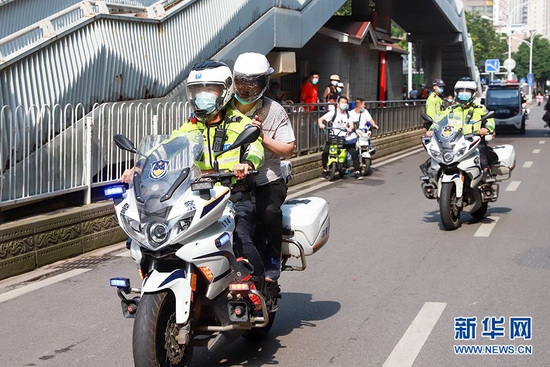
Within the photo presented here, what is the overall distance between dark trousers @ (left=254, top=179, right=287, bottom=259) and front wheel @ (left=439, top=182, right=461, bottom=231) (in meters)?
5.03

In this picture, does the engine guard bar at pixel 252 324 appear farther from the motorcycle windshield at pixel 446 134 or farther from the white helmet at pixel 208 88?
the motorcycle windshield at pixel 446 134

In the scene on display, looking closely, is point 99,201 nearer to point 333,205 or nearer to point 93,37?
point 93,37

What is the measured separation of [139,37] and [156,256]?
358 inches

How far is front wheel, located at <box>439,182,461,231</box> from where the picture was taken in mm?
10406

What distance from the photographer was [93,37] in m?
11.8

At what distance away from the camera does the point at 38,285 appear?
792 centimetres

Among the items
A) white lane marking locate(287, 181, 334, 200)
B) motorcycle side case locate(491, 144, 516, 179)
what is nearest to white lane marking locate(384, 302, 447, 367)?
motorcycle side case locate(491, 144, 516, 179)

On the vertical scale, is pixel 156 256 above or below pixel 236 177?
below

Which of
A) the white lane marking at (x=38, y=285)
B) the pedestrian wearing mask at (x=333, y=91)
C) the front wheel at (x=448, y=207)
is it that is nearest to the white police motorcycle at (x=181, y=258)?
the white lane marking at (x=38, y=285)

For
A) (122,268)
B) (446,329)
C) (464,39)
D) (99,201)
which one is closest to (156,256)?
(446,329)

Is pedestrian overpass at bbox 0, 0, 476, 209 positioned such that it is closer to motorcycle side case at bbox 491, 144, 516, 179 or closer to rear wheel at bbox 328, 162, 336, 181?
rear wheel at bbox 328, 162, 336, 181

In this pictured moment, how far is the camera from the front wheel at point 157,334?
446 centimetres

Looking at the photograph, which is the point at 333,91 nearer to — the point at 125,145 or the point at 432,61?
the point at 125,145

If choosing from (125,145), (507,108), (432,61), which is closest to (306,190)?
(125,145)
